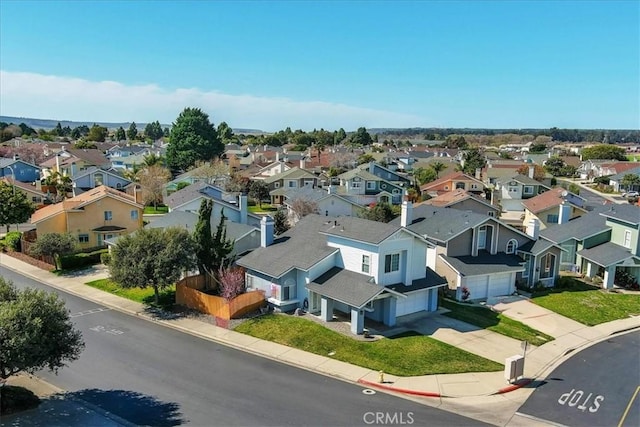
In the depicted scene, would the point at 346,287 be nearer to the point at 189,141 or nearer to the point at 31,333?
the point at 31,333

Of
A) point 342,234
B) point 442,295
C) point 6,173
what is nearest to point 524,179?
point 442,295

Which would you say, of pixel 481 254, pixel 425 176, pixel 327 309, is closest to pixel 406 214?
pixel 481 254

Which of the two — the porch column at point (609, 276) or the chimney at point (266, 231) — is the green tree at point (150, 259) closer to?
the chimney at point (266, 231)

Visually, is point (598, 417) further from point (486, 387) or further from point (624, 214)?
point (624, 214)

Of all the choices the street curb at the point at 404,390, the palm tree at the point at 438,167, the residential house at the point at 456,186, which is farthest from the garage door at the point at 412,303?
the palm tree at the point at 438,167

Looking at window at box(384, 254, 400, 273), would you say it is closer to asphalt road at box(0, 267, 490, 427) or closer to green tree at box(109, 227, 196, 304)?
asphalt road at box(0, 267, 490, 427)

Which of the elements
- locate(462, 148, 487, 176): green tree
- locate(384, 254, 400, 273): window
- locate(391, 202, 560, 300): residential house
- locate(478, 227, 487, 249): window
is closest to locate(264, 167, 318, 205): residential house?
locate(462, 148, 487, 176): green tree
